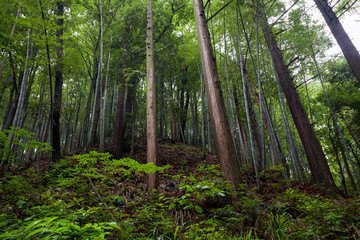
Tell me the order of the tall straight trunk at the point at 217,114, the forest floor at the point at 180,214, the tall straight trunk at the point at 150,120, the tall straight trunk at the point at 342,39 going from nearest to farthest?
the forest floor at the point at 180,214 < the tall straight trunk at the point at 217,114 < the tall straight trunk at the point at 150,120 < the tall straight trunk at the point at 342,39

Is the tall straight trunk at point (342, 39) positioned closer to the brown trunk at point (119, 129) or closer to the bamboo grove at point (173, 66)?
the bamboo grove at point (173, 66)

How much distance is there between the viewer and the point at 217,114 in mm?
2502

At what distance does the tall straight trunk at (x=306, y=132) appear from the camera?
3736mm

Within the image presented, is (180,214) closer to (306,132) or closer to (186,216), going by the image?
(186,216)

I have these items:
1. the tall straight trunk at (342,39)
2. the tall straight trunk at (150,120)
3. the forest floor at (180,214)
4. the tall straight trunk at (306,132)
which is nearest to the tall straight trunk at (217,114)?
the forest floor at (180,214)

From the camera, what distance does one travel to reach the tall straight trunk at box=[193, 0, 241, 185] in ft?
7.60

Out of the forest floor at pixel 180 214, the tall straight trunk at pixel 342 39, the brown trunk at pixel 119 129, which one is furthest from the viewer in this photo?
the brown trunk at pixel 119 129

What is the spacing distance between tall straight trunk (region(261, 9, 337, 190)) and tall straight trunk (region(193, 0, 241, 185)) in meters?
2.05

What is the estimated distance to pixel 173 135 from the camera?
9906 millimetres

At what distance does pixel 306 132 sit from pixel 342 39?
6.75 feet

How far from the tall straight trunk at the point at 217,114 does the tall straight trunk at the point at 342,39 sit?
8.74ft

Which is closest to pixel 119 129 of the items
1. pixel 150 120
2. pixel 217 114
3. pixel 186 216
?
pixel 150 120

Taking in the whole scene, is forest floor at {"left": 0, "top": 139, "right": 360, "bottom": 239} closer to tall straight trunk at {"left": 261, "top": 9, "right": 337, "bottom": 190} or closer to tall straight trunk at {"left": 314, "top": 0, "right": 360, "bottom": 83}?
tall straight trunk at {"left": 261, "top": 9, "right": 337, "bottom": 190}

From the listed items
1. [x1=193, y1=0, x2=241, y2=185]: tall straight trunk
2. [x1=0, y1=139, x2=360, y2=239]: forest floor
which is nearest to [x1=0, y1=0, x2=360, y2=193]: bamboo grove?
[x1=193, y1=0, x2=241, y2=185]: tall straight trunk
